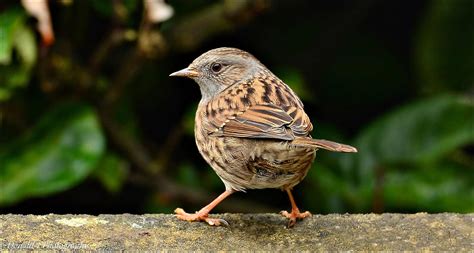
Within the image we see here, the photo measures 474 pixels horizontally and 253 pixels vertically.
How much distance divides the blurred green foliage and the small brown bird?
46.5 inches

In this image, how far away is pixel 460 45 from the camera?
6.78 meters

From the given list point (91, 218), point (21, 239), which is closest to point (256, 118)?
point (91, 218)

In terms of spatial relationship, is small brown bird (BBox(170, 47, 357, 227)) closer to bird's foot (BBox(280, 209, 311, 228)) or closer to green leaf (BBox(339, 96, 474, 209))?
bird's foot (BBox(280, 209, 311, 228))

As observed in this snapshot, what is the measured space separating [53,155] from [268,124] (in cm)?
211

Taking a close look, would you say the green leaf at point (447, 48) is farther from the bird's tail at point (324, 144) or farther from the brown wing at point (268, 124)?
the bird's tail at point (324, 144)

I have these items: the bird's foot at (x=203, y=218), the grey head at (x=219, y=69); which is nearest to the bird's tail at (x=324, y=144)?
the bird's foot at (x=203, y=218)

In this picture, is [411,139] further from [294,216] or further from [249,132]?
[249,132]

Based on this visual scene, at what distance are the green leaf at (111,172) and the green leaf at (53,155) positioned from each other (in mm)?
316

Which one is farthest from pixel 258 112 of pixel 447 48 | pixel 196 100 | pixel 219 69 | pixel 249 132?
pixel 447 48

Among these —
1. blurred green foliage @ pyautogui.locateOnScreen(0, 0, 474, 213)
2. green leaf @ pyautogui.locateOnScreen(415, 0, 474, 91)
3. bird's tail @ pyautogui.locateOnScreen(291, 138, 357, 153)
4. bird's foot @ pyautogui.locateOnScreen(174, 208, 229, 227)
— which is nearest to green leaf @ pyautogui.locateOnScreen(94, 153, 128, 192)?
blurred green foliage @ pyautogui.locateOnScreen(0, 0, 474, 213)

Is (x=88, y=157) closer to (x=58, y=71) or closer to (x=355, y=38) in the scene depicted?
(x=58, y=71)

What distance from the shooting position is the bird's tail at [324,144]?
3.33 metres

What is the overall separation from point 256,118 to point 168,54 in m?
2.47

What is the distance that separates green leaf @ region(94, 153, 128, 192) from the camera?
5.66 m
